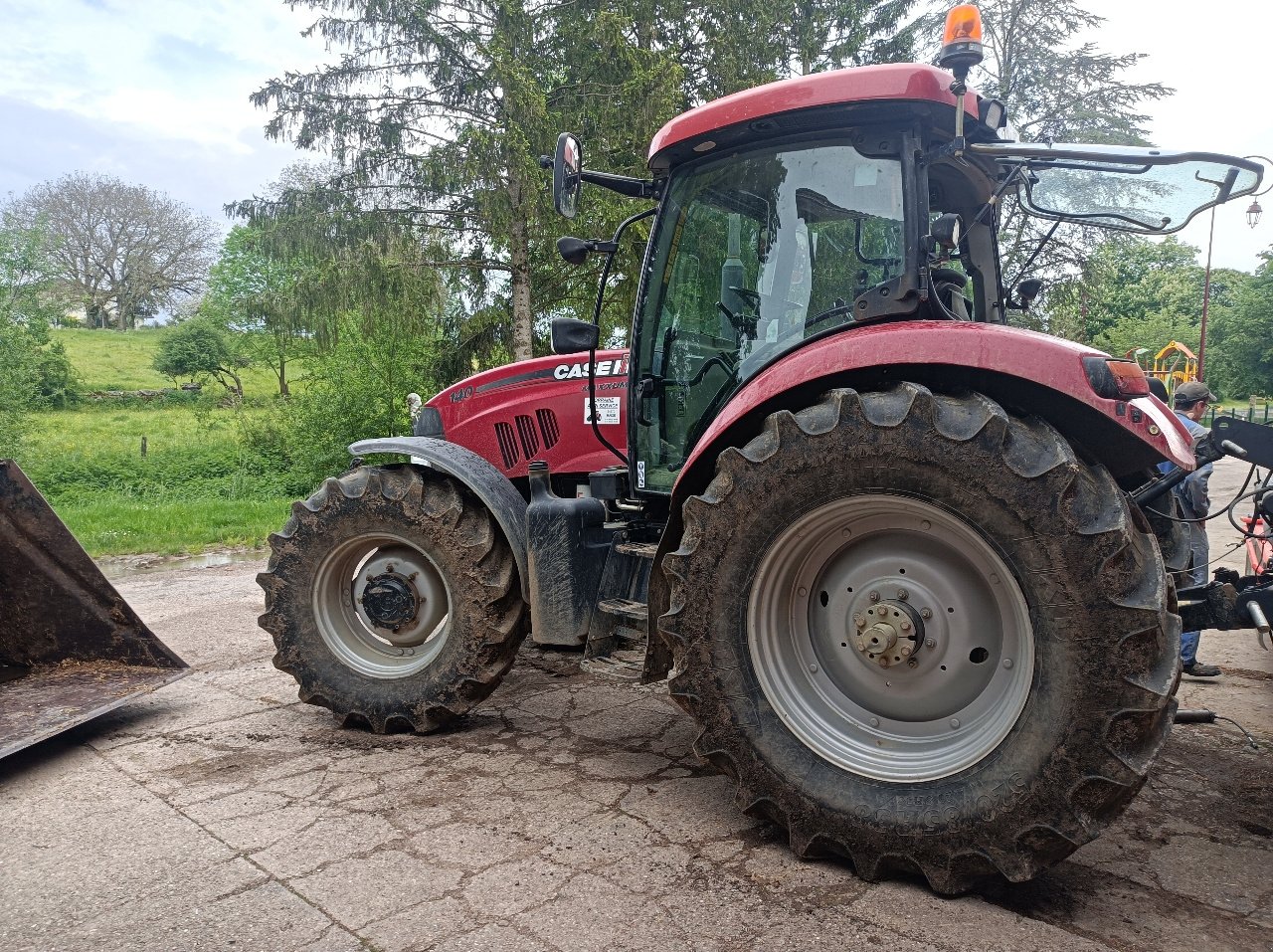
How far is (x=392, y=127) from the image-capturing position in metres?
13.8

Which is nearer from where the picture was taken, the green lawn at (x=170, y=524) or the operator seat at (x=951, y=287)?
the operator seat at (x=951, y=287)

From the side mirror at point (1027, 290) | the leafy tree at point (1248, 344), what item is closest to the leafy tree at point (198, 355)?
the side mirror at point (1027, 290)

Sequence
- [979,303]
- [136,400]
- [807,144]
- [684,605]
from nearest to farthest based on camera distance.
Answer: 1. [684,605]
2. [807,144]
3. [979,303]
4. [136,400]

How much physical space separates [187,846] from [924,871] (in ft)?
7.45

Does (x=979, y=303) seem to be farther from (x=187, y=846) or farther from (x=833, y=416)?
(x=187, y=846)

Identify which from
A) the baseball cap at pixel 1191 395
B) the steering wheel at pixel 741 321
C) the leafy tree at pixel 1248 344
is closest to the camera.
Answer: the steering wheel at pixel 741 321

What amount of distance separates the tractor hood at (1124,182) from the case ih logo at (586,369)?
186 centimetres

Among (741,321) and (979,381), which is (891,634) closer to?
(979,381)

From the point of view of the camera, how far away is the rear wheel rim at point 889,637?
2.63 m

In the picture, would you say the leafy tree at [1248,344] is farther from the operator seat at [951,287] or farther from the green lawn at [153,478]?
the operator seat at [951,287]

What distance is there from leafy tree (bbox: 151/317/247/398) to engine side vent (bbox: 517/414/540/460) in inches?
1300

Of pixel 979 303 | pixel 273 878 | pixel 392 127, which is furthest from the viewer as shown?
pixel 392 127

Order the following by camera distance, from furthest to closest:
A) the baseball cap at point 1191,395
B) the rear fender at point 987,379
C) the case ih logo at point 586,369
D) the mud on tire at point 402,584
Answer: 1. the baseball cap at point 1191,395
2. the case ih logo at point 586,369
3. the mud on tire at point 402,584
4. the rear fender at point 987,379

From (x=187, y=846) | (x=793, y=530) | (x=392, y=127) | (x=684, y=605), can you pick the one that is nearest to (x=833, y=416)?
(x=793, y=530)
